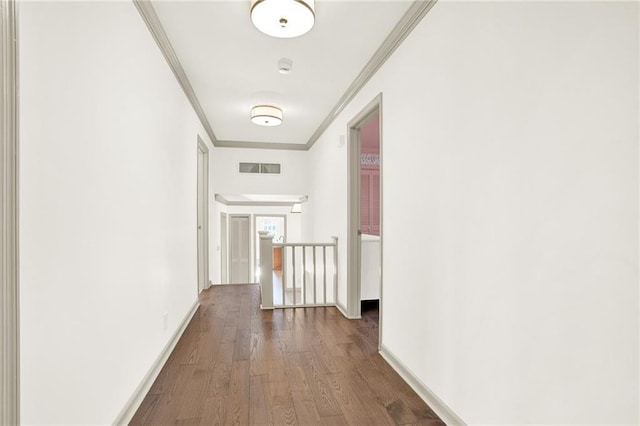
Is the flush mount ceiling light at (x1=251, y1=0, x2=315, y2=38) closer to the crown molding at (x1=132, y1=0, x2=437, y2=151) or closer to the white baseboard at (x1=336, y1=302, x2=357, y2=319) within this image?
the crown molding at (x1=132, y1=0, x2=437, y2=151)

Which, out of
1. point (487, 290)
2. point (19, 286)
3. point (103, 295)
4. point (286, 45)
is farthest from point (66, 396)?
point (286, 45)

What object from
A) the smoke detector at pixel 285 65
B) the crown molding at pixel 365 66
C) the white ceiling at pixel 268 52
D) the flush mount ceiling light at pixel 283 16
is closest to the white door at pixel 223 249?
the crown molding at pixel 365 66

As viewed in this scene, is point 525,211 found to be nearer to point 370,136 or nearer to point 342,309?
point 342,309

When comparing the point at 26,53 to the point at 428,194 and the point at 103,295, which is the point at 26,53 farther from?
the point at 428,194

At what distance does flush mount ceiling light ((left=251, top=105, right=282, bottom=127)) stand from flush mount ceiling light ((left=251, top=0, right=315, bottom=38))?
1.75 meters

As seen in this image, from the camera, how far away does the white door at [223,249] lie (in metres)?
7.90

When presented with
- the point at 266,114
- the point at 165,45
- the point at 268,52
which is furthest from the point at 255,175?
the point at 165,45

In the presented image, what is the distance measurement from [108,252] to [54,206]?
484mm

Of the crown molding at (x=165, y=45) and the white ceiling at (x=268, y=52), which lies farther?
the white ceiling at (x=268, y=52)

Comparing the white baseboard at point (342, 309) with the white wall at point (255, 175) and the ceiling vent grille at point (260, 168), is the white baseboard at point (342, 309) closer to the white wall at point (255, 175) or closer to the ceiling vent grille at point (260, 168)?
the white wall at point (255, 175)

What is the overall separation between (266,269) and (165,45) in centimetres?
250

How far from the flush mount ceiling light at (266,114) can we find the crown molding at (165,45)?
26.5 inches

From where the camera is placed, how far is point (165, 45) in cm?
246
